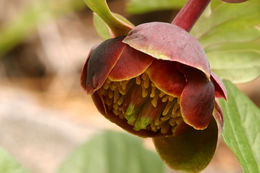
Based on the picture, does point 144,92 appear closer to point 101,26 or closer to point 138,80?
point 138,80

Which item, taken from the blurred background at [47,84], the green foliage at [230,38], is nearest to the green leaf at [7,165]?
the green foliage at [230,38]

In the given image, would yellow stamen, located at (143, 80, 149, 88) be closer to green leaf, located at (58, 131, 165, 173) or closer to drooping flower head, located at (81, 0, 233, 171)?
drooping flower head, located at (81, 0, 233, 171)

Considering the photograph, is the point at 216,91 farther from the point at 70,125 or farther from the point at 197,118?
the point at 70,125

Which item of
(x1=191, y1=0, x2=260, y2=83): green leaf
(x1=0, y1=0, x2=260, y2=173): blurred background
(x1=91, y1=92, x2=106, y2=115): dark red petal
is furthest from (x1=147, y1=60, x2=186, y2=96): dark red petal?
(x1=0, y1=0, x2=260, y2=173): blurred background

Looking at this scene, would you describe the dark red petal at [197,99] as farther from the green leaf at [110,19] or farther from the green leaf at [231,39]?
the green leaf at [231,39]

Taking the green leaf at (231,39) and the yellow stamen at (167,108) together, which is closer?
the yellow stamen at (167,108)

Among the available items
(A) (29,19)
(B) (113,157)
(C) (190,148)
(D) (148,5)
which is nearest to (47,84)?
(A) (29,19)
